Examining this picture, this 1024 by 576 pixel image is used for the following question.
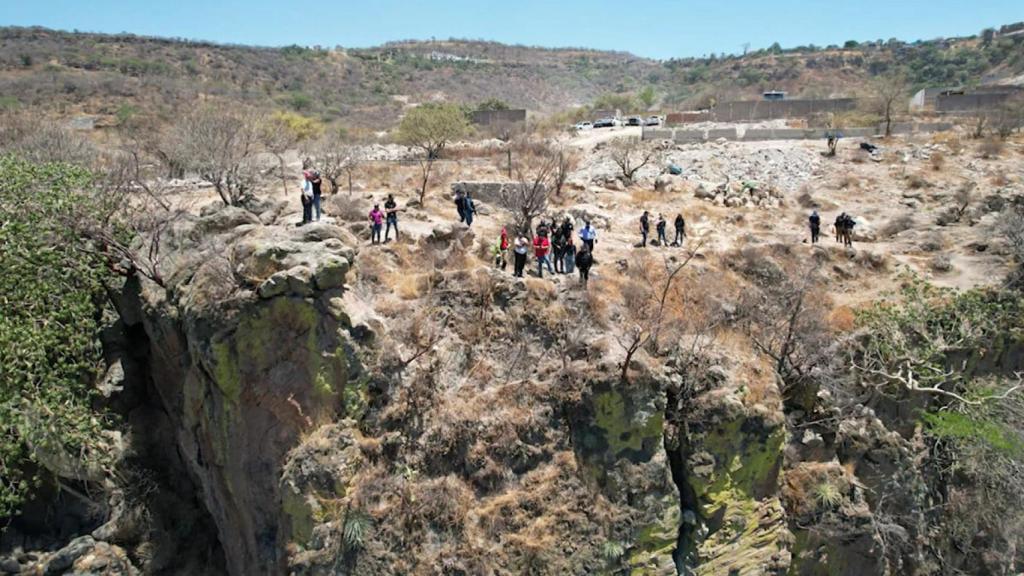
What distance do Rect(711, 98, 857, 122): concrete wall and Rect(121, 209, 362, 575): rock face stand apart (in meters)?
31.7

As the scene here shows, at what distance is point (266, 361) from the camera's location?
1056 centimetres

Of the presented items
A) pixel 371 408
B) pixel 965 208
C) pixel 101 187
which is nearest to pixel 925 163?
pixel 965 208

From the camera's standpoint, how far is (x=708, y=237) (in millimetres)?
17891

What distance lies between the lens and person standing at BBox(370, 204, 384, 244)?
13.8m

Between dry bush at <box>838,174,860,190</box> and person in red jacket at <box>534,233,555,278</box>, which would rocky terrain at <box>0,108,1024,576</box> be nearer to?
person in red jacket at <box>534,233,555,278</box>

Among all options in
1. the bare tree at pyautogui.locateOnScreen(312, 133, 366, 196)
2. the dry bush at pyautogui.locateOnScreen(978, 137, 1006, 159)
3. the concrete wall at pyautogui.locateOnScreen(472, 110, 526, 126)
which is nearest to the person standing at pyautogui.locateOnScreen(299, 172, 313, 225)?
the bare tree at pyautogui.locateOnScreen(312, 133, 366, 196)

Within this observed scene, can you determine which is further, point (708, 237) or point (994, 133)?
point (994, 133)

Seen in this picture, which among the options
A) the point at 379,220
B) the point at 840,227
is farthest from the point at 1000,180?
the point at 379,220

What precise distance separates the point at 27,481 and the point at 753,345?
12871mm

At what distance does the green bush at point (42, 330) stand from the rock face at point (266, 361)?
236 centimetres

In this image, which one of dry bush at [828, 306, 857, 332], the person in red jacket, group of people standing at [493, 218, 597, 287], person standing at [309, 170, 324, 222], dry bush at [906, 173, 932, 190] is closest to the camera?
group of people standing at [493, 218, 597, 287]

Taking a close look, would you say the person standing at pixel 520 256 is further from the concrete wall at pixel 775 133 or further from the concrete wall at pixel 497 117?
the concrete wall at pixel 497 117

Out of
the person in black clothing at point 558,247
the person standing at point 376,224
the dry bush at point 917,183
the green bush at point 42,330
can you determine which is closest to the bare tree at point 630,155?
the dry bush at point 917,183

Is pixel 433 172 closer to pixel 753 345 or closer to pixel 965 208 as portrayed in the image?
pixel 753 345
